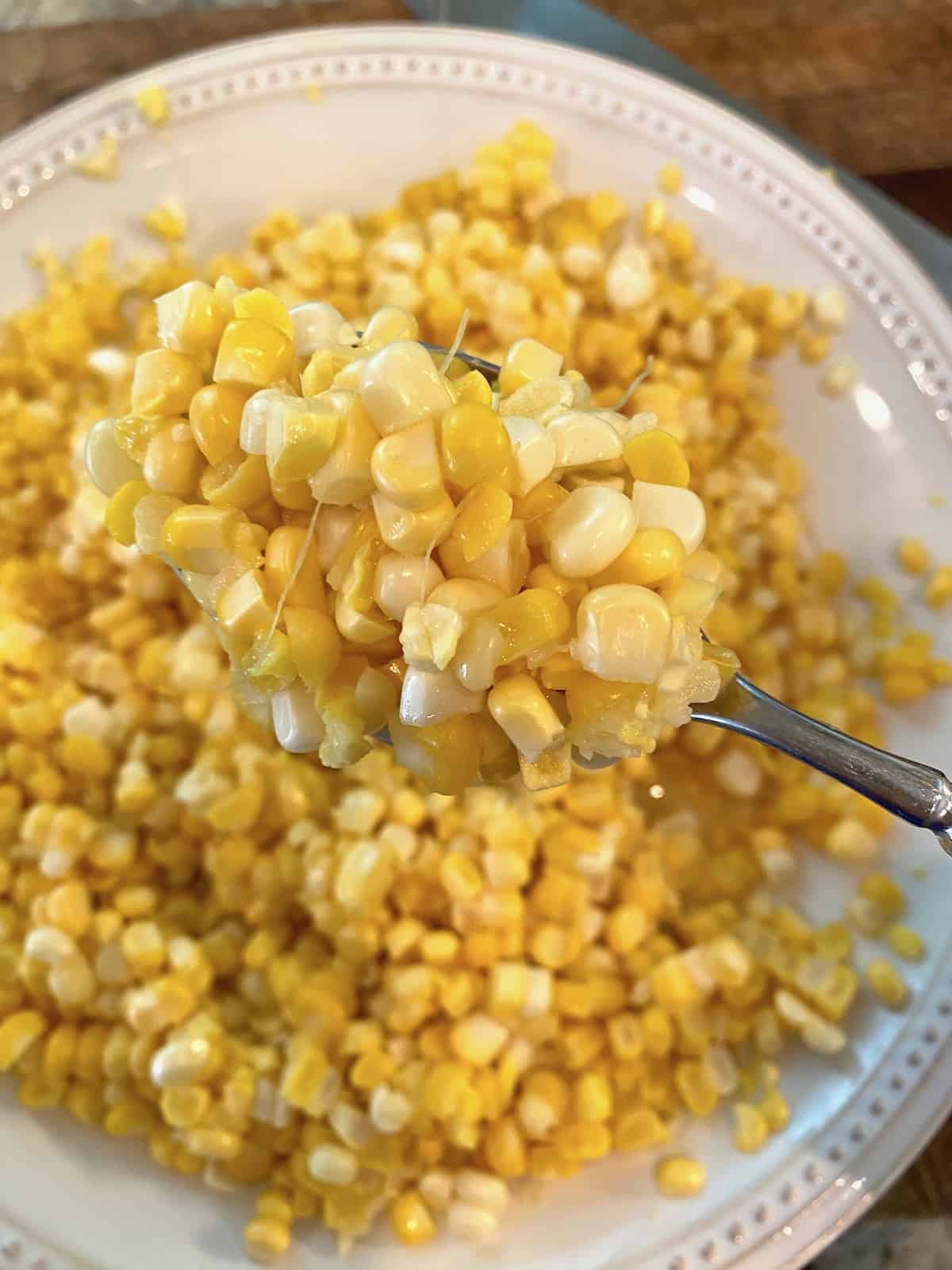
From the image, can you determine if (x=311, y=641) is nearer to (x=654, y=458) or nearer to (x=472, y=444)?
(x=472, y=444)

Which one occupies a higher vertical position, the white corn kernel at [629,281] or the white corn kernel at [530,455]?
the white corn kernel at [530,455]

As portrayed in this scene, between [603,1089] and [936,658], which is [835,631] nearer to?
[936,658]

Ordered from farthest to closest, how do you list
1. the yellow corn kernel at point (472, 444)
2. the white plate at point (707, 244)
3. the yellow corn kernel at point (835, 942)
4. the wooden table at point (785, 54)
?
1. the wooden table at point (785, 54)
2. the yellow corn kernel at point (835, 942)
3. the white plate at point (707, 244)
4. the yellow corn kernel at point (472, 444)

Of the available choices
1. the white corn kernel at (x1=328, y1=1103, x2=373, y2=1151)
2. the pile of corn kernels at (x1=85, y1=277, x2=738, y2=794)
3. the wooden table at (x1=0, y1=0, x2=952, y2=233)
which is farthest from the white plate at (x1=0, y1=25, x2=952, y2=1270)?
the pile of corn kernels at (x1=85, y1=277, x2=738, y2=794)

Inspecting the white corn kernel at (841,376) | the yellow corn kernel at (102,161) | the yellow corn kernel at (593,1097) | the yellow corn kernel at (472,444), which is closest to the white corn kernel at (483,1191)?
the yellow corn kernel at (593,1097)

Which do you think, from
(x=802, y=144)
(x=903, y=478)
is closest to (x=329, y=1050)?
(x=903, y=478)

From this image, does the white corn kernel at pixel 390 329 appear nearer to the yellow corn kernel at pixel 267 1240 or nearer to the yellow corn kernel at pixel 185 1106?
the yellow corn kernel at pixel 185 1106

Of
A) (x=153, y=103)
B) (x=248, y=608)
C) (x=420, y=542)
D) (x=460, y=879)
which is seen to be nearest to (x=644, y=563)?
(x=420, y=542)
